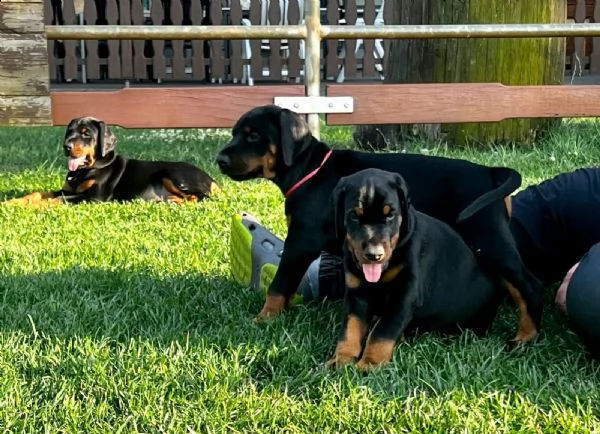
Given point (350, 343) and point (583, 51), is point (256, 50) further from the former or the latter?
point (350, 343)

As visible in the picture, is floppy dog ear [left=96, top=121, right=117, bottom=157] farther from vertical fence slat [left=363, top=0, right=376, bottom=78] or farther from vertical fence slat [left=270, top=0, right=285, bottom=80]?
vertical fence slat [left=363, top=0, right=376, bottom=78]

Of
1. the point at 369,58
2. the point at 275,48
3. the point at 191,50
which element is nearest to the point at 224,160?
the point at 275,48

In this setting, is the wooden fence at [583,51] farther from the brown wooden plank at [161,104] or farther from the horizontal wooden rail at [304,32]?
the brown wooden plank at [161,104]

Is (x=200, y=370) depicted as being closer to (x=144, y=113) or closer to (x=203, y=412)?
(x=203, y=412)

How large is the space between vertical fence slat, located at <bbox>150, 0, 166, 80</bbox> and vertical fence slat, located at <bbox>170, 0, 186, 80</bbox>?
0.61 ft

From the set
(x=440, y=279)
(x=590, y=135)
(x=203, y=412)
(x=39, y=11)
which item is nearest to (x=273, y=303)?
(x=440, y=279)

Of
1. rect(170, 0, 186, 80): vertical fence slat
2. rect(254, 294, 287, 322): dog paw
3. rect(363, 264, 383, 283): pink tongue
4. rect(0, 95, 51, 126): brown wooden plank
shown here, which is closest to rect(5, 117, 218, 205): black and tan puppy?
rect(0, 95, 51, 126): brown wooden plank

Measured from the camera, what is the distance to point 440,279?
3584 mm

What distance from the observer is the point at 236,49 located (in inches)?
545

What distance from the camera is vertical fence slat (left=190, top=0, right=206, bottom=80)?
1382 centimetres

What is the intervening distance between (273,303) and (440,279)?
2.33 ft

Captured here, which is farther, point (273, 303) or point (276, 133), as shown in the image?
point (276, 133)

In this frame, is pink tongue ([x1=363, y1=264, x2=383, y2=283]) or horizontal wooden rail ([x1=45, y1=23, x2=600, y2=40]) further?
horizontal wooden rail ([x1=45, y1=23, x2=600, y2=40])

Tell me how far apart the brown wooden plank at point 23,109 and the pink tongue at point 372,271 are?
409 cm
